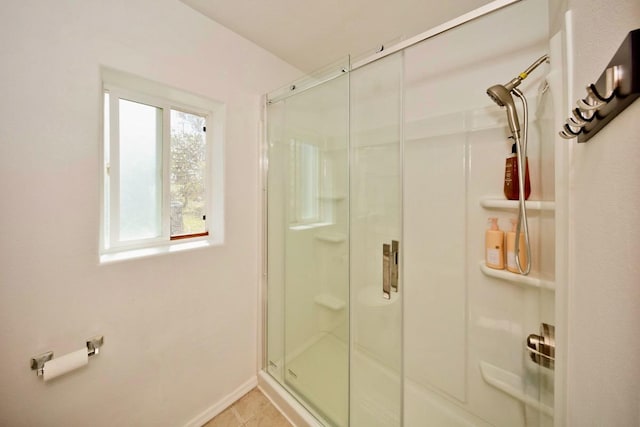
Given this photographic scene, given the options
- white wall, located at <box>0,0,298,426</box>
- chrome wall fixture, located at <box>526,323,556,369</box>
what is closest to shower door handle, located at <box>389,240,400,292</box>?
chrome wall fixture, located at <box>526,323,556,369</box>

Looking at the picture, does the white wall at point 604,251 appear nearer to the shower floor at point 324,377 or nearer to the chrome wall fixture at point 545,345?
the chrome wall fixture at point 545,345

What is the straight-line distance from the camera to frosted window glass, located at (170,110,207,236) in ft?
4.51

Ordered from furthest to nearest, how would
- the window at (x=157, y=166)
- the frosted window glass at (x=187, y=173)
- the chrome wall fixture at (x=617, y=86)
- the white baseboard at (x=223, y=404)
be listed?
1. the frosted window glass at (x=187, y=173)
2. the white baseboard at (x=223, y=404)
3. the window at (x=157, y=166)
4. the chrome wall fixture at (x=617, y=86)

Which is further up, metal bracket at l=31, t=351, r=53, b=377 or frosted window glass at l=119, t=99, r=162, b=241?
frosted window glass at l=119, t=99, r=162, b=241

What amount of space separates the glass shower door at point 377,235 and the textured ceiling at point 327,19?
217 mm

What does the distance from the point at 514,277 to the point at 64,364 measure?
6.41ft

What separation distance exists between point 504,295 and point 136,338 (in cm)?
187

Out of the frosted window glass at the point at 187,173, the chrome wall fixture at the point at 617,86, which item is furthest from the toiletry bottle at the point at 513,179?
the frosted window glass at the point at 187,173

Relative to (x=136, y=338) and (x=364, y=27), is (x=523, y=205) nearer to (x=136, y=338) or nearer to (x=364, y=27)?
(x=364, y=27)

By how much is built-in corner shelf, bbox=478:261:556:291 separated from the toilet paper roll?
1.86 metres

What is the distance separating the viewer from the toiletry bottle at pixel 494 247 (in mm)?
1115

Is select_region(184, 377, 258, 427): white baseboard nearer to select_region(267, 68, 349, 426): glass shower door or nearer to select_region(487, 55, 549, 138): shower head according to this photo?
select_region(267, 68, 349, 426): glass shower door

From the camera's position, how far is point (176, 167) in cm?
137

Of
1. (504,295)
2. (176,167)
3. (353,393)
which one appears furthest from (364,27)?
(353,393)
